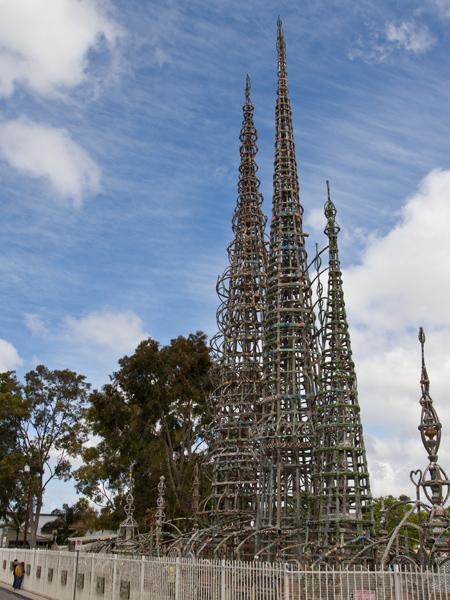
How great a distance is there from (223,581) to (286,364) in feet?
54.7

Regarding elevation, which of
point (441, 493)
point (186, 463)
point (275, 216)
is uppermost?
point (275, 216)

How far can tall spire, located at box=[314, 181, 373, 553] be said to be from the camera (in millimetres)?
26406

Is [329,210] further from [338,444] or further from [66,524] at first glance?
[66,524]

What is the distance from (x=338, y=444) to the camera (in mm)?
27203

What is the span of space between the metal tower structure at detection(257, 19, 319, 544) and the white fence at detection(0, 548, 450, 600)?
7637 millimetres

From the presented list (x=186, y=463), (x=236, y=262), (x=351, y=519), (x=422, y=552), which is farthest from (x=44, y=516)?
(x=422, y=552)

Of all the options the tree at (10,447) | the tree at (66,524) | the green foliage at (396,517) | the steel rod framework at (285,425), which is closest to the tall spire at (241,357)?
the steel rod framework at (285,425)

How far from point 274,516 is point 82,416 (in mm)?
31150

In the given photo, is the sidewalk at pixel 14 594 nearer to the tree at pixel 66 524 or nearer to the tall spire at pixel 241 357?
the tall spire at pixel 241 357

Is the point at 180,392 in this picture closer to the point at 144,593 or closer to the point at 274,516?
the point at 274,516

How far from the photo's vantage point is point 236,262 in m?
45.0

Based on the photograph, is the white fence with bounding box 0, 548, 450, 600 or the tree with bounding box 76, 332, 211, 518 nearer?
the white fence with bounding box 0, 548, 450, 600

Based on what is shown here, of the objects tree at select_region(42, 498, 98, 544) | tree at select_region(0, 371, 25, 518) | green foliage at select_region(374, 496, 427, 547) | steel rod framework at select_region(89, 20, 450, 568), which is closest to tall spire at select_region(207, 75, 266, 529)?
steel rod framework at select_region(89, 20, 450, 568)

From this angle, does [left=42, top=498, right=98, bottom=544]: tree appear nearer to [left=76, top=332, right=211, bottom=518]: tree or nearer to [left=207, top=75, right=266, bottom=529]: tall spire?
[left=76, top=332, right=211, bottom=518]: tree
